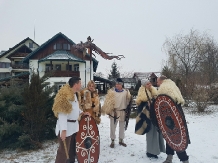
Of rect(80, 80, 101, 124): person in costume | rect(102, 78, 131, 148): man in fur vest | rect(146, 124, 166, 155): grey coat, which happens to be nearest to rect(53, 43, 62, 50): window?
rect(102, 78, 131, 148): man in fur vest

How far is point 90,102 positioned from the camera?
4.78 metres

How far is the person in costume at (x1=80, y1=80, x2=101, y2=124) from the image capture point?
4734 mm

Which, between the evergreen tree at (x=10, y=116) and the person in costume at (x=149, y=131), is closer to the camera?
the person in costume at (x=149, y=131)

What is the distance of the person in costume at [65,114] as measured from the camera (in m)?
3.39

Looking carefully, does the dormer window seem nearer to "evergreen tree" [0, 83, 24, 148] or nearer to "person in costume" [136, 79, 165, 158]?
"evergreen tree" [0, 83, 24, 148]

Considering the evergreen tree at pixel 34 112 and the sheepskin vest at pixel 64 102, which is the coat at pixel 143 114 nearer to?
the sheepskin vest at pixel 64 102

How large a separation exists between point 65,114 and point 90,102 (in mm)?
1396

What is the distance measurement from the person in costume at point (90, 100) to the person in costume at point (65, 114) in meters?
1.03

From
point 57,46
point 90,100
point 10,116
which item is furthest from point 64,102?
point 57,46

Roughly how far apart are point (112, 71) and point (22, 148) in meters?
45.0

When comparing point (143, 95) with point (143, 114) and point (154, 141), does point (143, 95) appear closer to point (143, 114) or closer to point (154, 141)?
point (143, 114)

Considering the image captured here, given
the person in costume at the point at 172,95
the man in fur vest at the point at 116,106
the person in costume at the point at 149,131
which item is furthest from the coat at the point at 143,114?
the man in fur vest at the point at 116,106

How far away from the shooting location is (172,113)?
3666mm

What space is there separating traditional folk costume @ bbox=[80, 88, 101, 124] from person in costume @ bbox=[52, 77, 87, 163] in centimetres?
103
